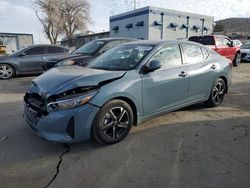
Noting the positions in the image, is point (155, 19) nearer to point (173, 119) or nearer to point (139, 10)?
point (139, 10)

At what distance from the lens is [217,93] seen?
5.44 meters

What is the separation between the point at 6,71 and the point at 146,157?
28.5 ft

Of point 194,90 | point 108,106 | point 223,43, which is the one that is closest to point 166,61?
point 194,90

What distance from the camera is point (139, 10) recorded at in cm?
3316

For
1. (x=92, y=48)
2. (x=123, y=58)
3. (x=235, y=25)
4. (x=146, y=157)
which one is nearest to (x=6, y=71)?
(x=92, y=48)

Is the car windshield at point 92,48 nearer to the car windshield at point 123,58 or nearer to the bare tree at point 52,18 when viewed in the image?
the car windshield at point 123,58

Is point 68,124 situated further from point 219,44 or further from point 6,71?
point 219,44

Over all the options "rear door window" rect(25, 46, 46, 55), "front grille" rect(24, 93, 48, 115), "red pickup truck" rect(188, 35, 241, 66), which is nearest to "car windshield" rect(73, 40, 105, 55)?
"rear door window" rect(25, 46, 46, 55)

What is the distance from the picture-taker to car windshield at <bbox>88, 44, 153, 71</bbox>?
13.3 feet

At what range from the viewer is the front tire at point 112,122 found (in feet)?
11.1

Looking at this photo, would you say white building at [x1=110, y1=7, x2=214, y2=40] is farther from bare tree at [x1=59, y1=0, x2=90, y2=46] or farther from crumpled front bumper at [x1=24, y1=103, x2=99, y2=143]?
crumpled front bumper at [x1=24, y1=103, x2=99, y2=143]

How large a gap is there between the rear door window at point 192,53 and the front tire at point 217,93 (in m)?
0.79

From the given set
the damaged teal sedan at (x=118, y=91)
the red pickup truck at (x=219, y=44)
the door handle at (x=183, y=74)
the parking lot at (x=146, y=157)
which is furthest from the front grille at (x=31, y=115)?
the red pickup truck at (x=219, y=44)

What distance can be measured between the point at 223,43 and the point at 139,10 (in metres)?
22.6
